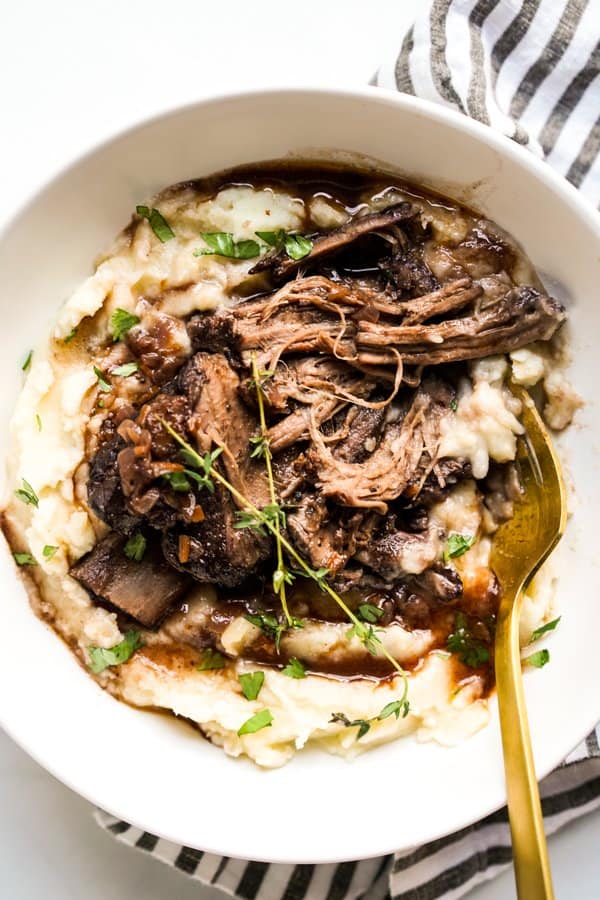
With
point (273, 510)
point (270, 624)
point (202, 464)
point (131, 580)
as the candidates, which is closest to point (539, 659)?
point (270, 624)

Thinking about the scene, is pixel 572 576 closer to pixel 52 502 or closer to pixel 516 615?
Result: pixel 516 615

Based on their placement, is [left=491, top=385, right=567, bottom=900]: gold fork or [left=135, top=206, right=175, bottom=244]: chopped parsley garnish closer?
[left=491, top=385, right=567, bottom=900]: gold fork

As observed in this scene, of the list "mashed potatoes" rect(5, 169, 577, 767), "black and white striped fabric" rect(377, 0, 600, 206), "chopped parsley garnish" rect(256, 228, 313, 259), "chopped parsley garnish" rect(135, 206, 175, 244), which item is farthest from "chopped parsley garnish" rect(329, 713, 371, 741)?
"black and white striped fabric" rect(377, 0, 600, 206)

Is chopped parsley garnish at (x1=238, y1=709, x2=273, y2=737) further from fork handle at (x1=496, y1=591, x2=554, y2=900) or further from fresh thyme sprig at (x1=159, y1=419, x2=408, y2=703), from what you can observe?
fork handle at (x1=496, y1=591, x2=554, y2=900)

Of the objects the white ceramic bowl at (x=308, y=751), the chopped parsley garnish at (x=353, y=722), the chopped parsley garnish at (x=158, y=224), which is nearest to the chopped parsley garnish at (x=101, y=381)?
the white ceramic bowl at (x=308, y=751)

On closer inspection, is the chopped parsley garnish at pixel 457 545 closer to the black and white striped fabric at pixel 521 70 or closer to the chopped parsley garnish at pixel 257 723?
the chopped parsley garnish at pixel 257 723

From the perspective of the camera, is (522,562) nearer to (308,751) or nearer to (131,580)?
(308,751)
